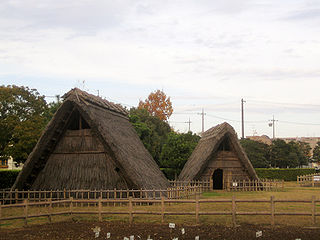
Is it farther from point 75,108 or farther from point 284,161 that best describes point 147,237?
point 284,161

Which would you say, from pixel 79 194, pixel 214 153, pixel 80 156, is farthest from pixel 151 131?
pixel 79 194

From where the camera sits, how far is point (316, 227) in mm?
13648

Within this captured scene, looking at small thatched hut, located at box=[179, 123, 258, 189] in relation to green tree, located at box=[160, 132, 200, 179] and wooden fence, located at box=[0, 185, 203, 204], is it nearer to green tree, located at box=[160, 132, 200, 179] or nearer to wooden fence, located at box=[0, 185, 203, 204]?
green tree, located at box=[160, 132, 200, 179]

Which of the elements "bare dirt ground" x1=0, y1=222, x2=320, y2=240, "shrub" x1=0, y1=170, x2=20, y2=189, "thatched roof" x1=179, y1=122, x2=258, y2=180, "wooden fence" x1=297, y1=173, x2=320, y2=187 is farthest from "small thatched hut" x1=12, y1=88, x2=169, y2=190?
"wooden fence" x1=297, y1=173, x2=320, y2=187

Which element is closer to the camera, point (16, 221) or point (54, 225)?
point (54, 225)

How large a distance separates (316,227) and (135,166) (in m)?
9.58

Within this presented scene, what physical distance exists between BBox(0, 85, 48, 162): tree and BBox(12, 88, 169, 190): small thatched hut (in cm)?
930

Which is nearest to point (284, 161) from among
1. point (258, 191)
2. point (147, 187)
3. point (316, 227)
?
point (258, 191)

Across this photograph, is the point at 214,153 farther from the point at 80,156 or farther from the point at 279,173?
the point at 279,173

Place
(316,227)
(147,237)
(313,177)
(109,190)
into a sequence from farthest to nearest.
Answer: (313,177), (109,190), (316,227), (147,237)

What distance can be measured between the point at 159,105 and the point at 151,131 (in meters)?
28.1

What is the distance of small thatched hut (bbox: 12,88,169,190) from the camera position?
65.4 ft

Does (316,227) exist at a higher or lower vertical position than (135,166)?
lower

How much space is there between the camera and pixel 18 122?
30172 mm
